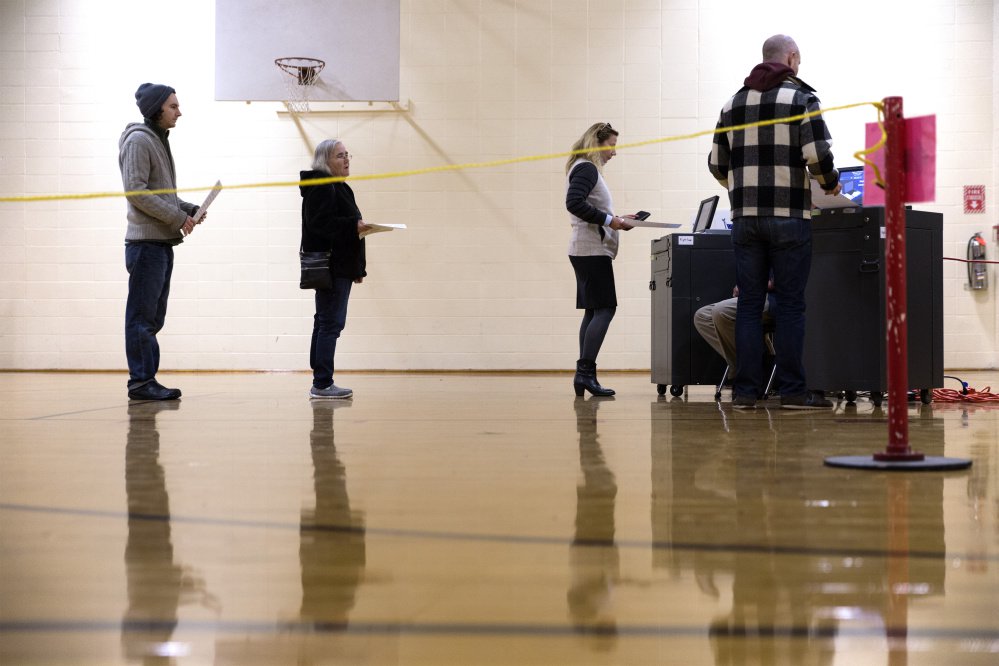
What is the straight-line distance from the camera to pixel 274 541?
4.79ft

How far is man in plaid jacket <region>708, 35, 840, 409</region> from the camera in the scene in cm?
372

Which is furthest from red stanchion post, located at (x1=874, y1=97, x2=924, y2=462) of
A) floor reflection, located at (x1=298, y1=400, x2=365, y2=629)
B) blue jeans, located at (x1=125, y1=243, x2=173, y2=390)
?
blue jeans, located at (x1=125, y1=243, x2=173, y2=390)

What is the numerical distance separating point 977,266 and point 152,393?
6.14 m

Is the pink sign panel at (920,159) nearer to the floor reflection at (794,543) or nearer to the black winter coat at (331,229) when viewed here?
the floor reflection at (794,543)

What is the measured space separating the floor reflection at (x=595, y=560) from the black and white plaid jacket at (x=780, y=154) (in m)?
1.80

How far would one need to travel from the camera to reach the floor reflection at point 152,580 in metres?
0.99

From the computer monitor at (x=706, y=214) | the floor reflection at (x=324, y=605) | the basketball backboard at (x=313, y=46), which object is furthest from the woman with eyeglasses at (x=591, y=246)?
the basketball backboard at (x=313, y=46)

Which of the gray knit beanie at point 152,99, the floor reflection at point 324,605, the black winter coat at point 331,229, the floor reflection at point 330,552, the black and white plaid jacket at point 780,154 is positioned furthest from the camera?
the black winter coat at point 331,229

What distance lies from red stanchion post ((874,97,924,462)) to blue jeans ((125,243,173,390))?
3.08 m

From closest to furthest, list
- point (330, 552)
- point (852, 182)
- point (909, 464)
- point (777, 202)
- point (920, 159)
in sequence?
point (330, 552) < point (909, 464) < point (920, 159) < point (777, 202) < point (852, 182)

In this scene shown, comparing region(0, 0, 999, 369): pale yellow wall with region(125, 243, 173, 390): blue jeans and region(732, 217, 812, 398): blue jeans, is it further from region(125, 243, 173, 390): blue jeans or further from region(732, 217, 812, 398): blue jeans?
region(732, 217, 812, 398): blue jeans

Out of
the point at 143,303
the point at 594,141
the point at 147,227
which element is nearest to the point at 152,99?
the point at 147,227

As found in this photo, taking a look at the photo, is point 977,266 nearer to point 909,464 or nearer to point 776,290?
point 776,290

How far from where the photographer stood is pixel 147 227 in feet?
14.1
